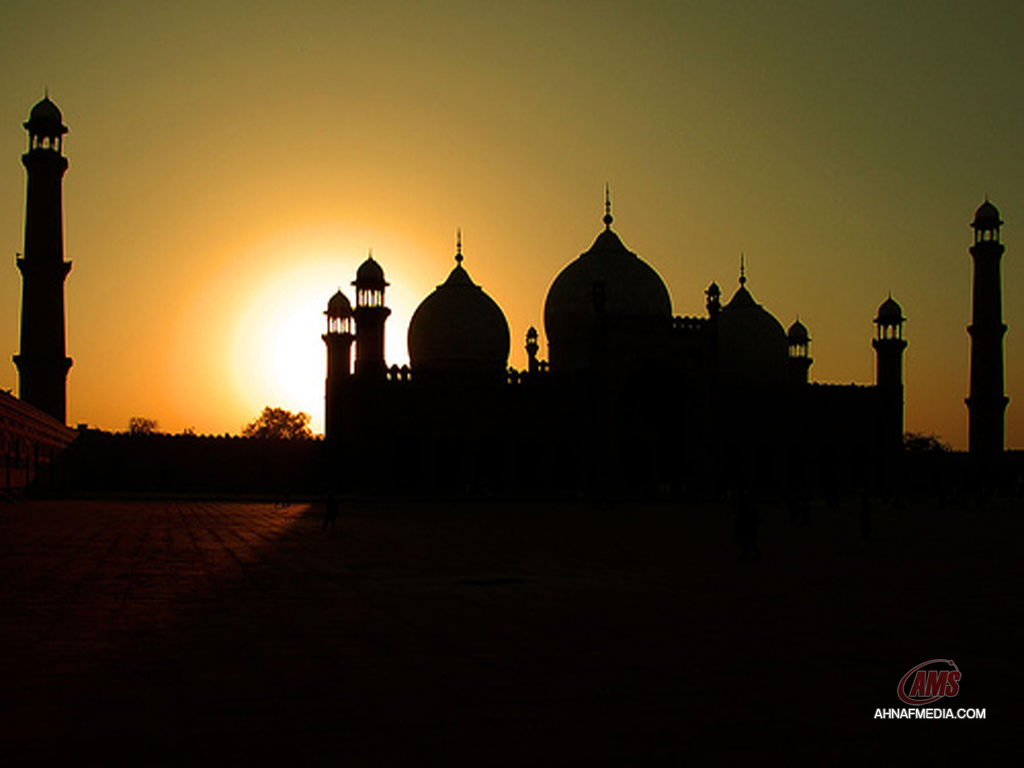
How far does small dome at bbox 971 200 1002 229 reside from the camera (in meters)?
53.6

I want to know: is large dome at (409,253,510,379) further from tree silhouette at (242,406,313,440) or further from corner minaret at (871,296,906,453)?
tree silhouette at (242,406,313,440)

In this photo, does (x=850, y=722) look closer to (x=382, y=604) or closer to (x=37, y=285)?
(x=382, y=604)

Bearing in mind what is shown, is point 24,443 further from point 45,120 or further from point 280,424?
point 280,424

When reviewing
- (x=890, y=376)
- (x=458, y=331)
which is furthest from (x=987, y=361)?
(x=458, y=331)

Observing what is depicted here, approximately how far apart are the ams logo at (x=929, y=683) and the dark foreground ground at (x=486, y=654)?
0.09m

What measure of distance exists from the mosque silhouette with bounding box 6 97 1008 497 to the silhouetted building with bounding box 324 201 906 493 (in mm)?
62

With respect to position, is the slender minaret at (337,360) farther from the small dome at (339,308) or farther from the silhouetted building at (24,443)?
the silhouetted building at (24,443)

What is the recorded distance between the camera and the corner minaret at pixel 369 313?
46.5m

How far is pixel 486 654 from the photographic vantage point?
7.53 metres

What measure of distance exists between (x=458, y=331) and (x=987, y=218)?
23.9m

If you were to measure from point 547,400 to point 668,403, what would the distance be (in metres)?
5.17

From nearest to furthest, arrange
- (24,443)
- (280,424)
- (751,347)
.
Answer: (24,443), (751,347), (280,424)

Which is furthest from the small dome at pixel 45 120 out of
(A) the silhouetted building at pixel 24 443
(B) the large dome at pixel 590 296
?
(B) the large dome at pixel 590 296

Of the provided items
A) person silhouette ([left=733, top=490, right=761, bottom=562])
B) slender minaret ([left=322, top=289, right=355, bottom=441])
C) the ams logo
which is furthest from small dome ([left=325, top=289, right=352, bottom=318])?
the ams logo
